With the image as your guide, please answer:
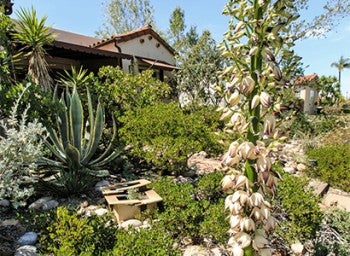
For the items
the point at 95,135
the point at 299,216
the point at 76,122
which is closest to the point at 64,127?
the point at 76,122

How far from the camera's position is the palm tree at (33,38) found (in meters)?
6.02

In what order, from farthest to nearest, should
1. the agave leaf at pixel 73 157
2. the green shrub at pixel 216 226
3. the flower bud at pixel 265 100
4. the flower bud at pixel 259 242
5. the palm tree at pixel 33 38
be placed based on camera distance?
the palm tree at pixel 33 38 → the agave leaf at pixel 73 157 → the green shrub at pixel 216 226 → the flower bud at pixel 259 242 → the flower bud at pixel 265 100

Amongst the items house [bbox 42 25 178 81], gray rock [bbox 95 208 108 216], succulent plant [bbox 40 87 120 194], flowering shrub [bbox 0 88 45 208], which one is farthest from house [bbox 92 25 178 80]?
flowering shrub [bbox 0 88 45 208]

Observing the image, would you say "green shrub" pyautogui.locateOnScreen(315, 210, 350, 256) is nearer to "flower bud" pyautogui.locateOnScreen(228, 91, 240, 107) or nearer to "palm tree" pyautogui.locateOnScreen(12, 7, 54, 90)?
"flower bud" pyautogui.locateOnScreen(228, 91, 240, 107)

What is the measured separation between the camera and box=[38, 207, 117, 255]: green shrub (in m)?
2.56

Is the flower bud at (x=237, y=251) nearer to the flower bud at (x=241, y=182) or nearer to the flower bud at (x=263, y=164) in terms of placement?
the flower bud at (x=241, y=182)

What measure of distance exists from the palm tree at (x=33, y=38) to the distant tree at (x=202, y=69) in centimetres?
640

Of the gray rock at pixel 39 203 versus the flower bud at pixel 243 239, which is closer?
the flower bud at pixel 243 239

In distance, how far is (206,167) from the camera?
6.12 meters

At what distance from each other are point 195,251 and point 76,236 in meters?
1.18

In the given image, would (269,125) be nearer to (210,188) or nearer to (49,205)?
(210,188)

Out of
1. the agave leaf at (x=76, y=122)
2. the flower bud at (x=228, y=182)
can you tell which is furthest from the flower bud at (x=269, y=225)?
the agave leaf at (x=76, y=122)

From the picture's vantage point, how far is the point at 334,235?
362 cm

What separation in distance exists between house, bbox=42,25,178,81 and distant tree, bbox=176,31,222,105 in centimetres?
156
